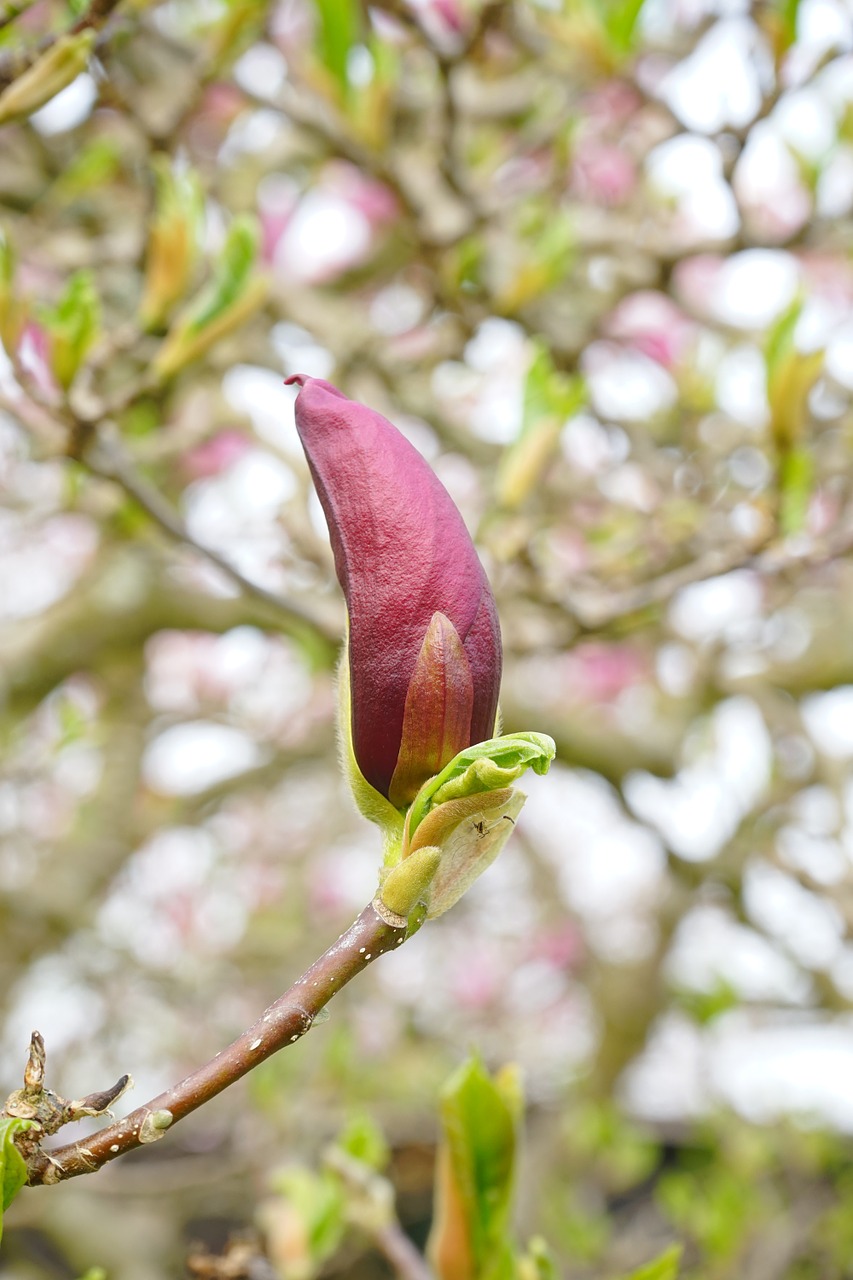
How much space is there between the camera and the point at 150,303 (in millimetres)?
1175

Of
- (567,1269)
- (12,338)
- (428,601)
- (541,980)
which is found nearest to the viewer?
(428,601)

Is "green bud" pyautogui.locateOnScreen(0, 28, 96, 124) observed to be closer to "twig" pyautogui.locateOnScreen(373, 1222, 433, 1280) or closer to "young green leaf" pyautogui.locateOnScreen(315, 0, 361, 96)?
"young green leaf" pyautogui.locateOnScreen(315, 0, 361, 96)

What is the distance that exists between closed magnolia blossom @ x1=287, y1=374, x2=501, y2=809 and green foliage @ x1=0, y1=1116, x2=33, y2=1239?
0.20 m

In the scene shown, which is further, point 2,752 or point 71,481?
point 2,752

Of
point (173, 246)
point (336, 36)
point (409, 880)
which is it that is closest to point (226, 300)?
point (173, 246)

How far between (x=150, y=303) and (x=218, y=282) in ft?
0.44

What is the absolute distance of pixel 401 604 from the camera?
52 centimetres

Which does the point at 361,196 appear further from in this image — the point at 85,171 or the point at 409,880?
the point at 409,880

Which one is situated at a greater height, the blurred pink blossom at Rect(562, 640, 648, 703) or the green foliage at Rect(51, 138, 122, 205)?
the green foliage at Rect(51, 138, 122, 205)

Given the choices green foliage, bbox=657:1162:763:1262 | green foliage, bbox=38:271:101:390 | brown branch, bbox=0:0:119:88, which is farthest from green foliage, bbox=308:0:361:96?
green foliage, bbox=657:1162:763:1262

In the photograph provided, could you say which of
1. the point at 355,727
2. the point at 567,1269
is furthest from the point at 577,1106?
the point at 355,727

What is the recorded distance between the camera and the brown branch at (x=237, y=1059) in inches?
17.7

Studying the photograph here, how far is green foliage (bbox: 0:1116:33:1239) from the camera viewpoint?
436 mm

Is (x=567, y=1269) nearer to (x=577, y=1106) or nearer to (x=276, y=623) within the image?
(x=577, y=1106)
